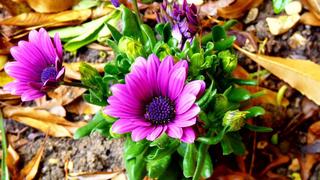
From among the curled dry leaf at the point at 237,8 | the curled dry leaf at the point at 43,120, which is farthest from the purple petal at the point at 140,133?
the curled dry leaf at the point at 237,8

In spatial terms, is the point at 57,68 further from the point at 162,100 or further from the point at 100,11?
the point at 100,11

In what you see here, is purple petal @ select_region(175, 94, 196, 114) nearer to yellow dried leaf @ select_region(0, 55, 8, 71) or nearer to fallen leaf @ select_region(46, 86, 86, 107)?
fallen leaf @ select_region(46, 86, 86, 107)

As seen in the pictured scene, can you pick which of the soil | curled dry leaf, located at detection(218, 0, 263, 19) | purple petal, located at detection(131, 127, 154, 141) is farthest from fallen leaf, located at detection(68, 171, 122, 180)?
curled dry leaf, located at detection(218, 0, 263, 19)

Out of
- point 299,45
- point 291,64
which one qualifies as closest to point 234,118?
point 291,64

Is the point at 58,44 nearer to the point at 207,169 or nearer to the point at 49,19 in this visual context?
the point at 207,169

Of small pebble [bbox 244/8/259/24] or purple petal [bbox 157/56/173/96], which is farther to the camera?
small pebble [bbox 244/8/259/24]

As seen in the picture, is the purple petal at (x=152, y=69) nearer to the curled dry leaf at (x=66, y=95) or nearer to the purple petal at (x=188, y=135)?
the purple petal at (x=188, y=135)
